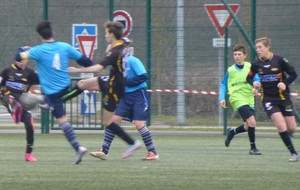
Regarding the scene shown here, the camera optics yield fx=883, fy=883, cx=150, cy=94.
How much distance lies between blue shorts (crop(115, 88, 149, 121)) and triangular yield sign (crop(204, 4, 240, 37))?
27.3 feet

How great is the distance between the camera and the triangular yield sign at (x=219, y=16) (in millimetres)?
20978

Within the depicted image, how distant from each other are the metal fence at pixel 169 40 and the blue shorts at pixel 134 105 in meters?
8.55

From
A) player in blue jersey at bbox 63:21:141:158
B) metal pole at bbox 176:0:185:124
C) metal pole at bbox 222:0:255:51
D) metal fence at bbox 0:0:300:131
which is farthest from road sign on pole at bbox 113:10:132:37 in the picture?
player in blue jersey at bbox 63:21:141:158

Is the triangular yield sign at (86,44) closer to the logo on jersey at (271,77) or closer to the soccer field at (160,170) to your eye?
the soccer field at (160,170)

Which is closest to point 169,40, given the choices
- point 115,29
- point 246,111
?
point 246,111

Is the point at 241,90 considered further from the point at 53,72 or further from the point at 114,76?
the point at 53,72

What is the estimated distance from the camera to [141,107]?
13.0 metres

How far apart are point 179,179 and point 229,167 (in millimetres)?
1586

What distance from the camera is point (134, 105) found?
42.6 feet

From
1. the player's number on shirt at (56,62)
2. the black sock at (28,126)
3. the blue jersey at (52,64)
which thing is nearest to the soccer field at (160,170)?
the black sock at (28,126)

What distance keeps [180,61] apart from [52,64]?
34.1 ft

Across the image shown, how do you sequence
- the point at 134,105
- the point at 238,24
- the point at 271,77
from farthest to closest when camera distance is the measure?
1. the point at 238,24
2. the point at 271,77
3. the point at 134,105

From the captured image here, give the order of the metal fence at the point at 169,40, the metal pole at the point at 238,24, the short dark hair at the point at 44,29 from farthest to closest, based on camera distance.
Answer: the metal fence at the point at 169,40, the metal pole at the point at 238,24, the short dark hair at the point at 44,29

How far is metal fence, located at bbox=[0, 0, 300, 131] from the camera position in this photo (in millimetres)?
21531
